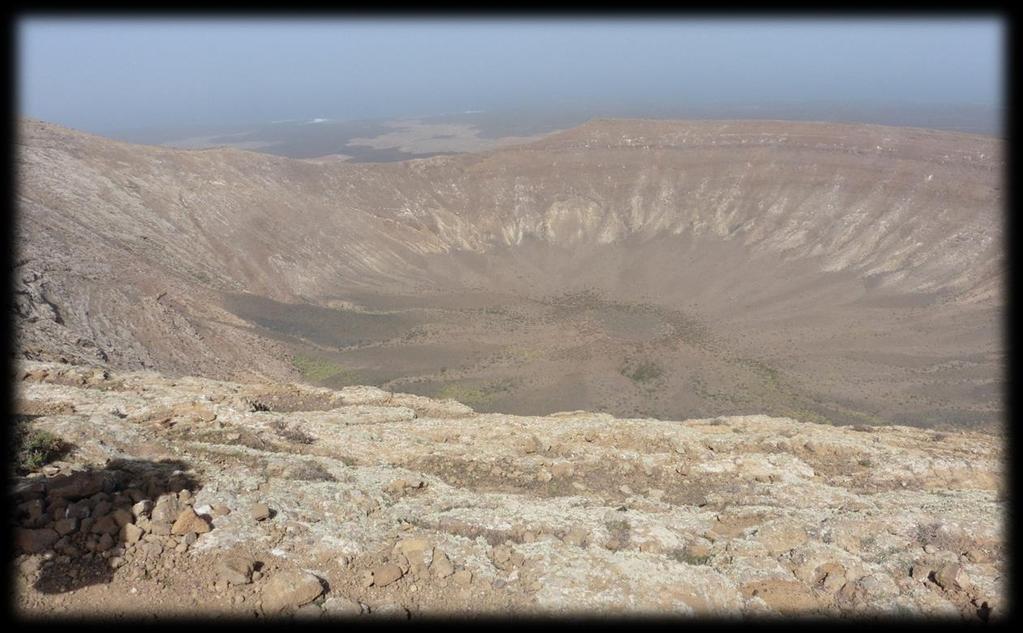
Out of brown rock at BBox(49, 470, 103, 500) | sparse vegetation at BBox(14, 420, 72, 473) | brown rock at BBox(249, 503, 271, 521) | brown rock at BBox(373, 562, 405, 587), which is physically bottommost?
brown rock at BBox(373, 562, 405, 587)

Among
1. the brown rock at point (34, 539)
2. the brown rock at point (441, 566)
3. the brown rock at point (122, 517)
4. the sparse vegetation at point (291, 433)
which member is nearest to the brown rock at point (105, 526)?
the brown rock at point (122, 517)

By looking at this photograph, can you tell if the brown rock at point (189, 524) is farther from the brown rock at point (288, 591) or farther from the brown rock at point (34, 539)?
the brown rock at point (288, 591)

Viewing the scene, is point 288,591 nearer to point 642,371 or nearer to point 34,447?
point 34,447

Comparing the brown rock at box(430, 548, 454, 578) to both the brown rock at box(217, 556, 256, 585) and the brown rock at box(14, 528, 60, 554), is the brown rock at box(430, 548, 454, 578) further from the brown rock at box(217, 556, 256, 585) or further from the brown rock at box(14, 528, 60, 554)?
the brown rock at box(14, 528, 60, 554)

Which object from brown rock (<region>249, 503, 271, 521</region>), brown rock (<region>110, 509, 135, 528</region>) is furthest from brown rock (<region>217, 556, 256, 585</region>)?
brown rock (<region>110, 509, 135, 528</region>)

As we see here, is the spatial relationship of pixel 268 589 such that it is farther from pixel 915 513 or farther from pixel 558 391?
pixel 558 391

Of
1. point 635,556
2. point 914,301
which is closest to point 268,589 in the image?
point 635,556

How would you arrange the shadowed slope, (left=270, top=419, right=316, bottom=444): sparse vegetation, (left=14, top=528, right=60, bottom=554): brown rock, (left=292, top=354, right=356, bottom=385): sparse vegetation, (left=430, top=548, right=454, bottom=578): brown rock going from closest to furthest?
(left=14, top=528, right=60, bottom=554): brown rock
(left=430, top=548, right=454, bottom=578): brown rock
(left=270, top=419, right=316, bottom=444): sparse vegetation
the shadowed slope
(left=292, top=354, right=356, bottom=385): sparse vegetation

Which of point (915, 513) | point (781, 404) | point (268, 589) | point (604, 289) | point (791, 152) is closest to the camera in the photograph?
point (268, 589)
